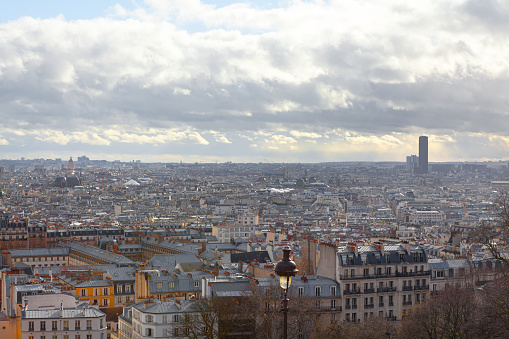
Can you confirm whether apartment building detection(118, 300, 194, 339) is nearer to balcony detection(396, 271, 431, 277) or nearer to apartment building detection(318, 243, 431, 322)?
apartment building detection(318, 243, 431, 322)

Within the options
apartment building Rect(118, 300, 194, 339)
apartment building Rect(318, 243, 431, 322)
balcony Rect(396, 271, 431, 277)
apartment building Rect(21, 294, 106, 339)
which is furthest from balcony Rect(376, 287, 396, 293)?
apartment building Rect(21, 294, 106, 339)

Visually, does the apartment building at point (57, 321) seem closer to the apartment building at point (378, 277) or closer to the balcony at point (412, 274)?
the apartment building at point (378, 277)

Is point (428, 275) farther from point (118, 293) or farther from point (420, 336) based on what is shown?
point (118, 293)

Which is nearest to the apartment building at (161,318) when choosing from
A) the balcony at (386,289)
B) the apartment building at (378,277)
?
the apartment building at (378,277)

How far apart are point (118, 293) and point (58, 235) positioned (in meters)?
56.6

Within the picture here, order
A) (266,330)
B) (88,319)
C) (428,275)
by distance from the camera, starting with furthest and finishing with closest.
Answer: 1. (428,275)
2. (88,319)
3. (266,330)

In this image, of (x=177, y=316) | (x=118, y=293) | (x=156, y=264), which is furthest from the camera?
(x=156, y=264)

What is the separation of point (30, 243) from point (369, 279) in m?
70.5

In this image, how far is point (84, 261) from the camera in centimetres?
8788

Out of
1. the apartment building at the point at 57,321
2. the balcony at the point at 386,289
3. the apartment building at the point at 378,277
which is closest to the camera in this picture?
the apartment building at the point at 57,321

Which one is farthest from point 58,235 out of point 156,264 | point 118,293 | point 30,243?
point 118,293

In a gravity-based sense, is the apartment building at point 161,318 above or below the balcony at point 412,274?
below

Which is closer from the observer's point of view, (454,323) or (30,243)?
(454,323)

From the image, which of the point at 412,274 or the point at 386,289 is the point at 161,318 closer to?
the point at 386,289
